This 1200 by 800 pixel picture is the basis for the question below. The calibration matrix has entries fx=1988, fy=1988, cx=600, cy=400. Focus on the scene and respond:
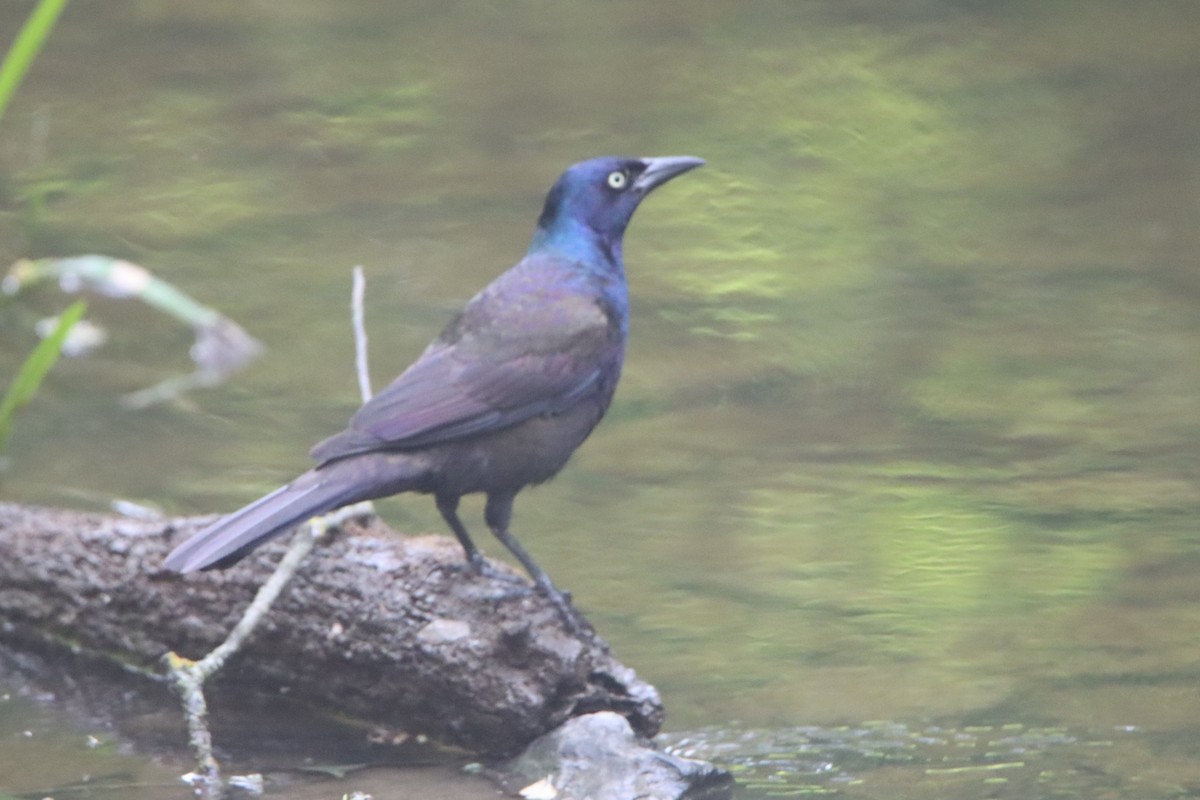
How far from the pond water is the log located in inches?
8.0

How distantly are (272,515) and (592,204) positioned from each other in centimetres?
126

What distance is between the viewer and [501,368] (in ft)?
14.3

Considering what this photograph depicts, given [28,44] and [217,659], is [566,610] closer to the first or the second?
[217,659]

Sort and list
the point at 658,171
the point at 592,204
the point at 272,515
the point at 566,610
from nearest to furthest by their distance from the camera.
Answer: the point at 272,515, the point at 566,610, the point at 592,204, the point at 658,171

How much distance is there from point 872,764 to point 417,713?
95 centimetres

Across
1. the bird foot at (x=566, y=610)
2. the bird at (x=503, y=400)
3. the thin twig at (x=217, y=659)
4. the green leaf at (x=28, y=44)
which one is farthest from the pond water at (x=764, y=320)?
the green leaf at (x=28, y=44)

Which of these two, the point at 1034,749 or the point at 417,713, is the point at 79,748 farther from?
the point at 1034,749

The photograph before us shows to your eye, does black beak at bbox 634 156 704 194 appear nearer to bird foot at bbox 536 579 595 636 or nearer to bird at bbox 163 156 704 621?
bird at bbox 163 156 704 621

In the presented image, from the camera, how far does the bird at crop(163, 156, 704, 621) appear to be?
3.99 metres

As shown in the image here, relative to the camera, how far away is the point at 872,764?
13.5ft

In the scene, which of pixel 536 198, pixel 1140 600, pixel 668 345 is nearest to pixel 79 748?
pixel 1140 600

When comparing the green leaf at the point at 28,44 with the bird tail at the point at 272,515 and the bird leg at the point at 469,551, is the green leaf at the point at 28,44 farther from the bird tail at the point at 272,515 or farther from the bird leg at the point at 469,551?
the bird leg at the point at 469,551

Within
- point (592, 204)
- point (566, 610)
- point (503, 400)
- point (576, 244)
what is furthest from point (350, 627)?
point (592, 204)

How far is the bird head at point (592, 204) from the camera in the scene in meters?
4.70
